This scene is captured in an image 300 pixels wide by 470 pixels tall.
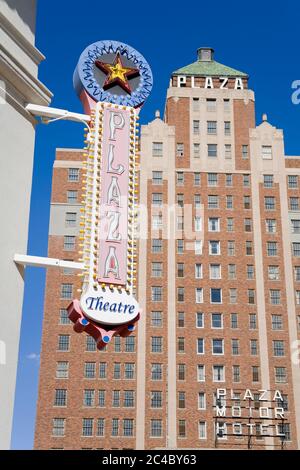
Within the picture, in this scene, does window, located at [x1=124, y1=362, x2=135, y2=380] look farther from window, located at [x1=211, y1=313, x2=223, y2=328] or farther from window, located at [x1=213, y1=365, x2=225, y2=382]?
window, located at [x1=211, y1=313, x2=223, y2=328]

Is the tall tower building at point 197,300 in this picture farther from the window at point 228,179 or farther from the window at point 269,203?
the window at point 269,203

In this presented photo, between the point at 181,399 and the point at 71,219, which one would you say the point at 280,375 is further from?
the point at 71,219

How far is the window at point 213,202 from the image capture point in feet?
229

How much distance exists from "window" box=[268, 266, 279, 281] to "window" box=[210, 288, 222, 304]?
5.52 meters

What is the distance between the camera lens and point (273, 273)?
6725 cm

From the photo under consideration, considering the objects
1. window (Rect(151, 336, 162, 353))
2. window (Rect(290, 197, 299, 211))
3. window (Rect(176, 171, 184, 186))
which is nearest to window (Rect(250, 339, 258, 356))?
window (Rect(151, 336, 162, 353))

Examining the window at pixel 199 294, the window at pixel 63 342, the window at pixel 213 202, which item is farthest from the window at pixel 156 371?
the window at pixel 213 202

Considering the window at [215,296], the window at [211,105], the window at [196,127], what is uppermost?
the window at [211,105]

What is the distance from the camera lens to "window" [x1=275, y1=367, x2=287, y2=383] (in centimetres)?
6284

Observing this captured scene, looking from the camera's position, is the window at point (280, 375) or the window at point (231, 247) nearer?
the window at point (280, 375)

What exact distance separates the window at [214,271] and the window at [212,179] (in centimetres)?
938

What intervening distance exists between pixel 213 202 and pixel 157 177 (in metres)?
6.59

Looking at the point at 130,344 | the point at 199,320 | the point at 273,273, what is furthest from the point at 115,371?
the point at 273,273

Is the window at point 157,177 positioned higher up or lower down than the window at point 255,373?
higher up
